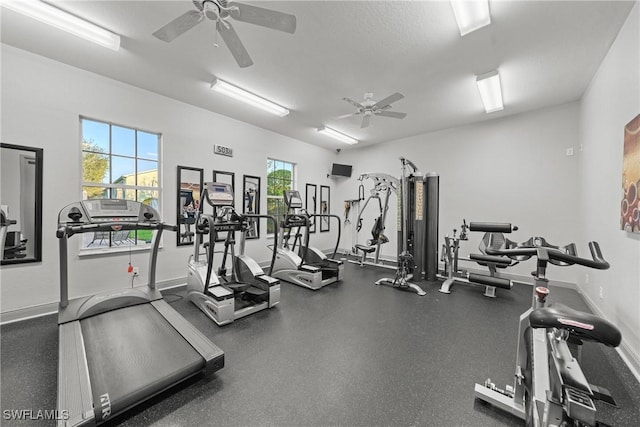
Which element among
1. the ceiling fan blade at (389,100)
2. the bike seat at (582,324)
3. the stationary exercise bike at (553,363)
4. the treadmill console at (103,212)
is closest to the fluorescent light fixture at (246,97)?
the ceiling fan blade at (389,100)

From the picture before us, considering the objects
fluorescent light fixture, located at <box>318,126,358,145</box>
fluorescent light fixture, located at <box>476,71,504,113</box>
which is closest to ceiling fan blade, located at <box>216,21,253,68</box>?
fluorescent light fixture, located at <box>476,71,504,113</box>

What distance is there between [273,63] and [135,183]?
2.94m

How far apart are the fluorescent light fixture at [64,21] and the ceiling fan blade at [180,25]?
1.11 metres

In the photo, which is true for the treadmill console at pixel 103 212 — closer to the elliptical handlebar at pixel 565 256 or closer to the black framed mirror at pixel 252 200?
the black framed mirror at pixel 252 200

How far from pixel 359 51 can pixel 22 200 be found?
177 inches

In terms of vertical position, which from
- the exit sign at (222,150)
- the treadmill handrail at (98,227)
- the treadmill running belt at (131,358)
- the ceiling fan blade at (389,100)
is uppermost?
the ceiling fan blade at (389,100)

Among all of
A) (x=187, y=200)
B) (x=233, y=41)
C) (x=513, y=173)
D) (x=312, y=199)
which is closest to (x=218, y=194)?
(x=187, y=200)

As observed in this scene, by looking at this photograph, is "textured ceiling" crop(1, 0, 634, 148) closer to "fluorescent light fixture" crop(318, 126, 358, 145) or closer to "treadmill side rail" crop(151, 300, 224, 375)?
"fluorescent light fixture" crop(318, 126, 358, 145)

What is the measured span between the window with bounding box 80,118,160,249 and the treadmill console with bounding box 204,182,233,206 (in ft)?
4.46

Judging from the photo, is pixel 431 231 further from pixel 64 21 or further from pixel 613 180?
pixel 64 21

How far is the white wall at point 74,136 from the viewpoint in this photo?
9.73 feet

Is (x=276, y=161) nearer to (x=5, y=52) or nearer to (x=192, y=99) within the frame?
(x=192, y=99)

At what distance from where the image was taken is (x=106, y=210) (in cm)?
271

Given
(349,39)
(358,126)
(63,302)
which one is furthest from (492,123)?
(63,302)
